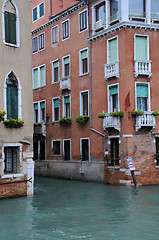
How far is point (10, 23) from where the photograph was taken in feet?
52.7

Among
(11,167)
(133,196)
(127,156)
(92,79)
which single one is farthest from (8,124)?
(92,79)

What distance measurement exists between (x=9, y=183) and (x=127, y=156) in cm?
727

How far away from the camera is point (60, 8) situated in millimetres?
28641

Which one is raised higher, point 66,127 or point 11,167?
point 66,127

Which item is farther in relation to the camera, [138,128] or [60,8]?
[60,8]

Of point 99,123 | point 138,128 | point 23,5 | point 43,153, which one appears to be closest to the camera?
point 23,5

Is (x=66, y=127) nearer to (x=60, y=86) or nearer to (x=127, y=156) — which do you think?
(x=60, y=86)

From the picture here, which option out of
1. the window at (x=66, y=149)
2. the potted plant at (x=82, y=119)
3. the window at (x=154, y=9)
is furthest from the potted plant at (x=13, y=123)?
the window at (x=154, y=9)

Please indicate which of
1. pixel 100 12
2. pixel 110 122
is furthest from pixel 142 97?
pixel 100 12

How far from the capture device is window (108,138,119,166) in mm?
21703

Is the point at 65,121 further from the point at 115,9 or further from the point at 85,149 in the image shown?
the point at 115,9

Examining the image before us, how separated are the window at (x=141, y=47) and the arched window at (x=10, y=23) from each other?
24.4 ft

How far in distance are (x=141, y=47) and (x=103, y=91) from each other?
320 centimetres

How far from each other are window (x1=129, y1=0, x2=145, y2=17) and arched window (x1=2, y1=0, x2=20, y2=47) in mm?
7419
